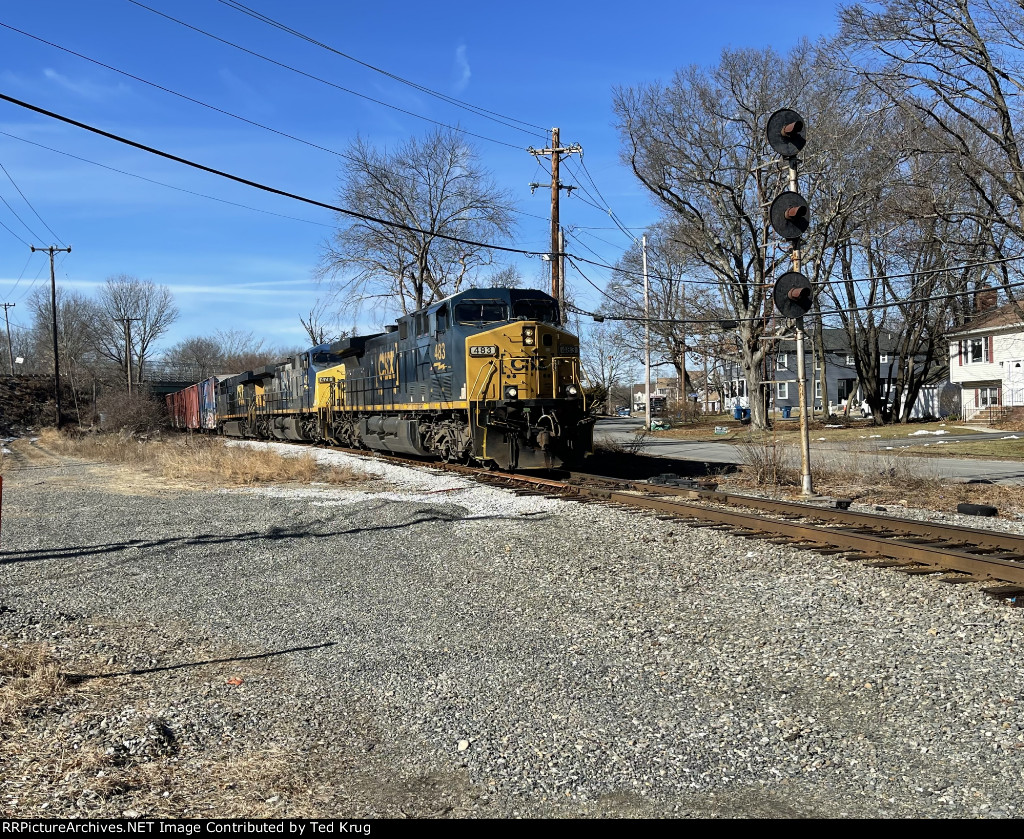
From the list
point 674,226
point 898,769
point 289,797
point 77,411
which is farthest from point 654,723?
point 77,411

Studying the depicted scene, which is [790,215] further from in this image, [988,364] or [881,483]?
[988,364]

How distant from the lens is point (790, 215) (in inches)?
428

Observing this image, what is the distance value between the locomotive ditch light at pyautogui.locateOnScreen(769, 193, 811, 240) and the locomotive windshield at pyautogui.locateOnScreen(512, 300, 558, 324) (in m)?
4.85

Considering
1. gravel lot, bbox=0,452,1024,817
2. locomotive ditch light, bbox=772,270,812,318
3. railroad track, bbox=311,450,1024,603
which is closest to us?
gravel lot, bbox=0,452,1024,817

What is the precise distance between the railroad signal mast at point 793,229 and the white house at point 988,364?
29.4 meters

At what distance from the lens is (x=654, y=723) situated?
12.6ft

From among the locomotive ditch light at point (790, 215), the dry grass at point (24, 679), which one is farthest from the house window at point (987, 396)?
the dry grass at point (24, 679)

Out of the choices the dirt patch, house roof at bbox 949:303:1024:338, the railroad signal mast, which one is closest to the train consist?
the railroad signal mast

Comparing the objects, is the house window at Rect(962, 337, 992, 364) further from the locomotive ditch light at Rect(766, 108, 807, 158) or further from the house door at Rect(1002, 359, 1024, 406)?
the locomotive ditch light at Rect(766, 108, 807, 158)

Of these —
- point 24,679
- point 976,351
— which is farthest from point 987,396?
point 24,679

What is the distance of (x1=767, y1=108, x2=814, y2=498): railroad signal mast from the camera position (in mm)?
10742

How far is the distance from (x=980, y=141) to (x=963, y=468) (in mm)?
10186

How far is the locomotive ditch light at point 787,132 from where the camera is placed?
11.1 meters

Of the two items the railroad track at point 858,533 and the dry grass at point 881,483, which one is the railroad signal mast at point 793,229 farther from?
the railroad track at point 858,533
